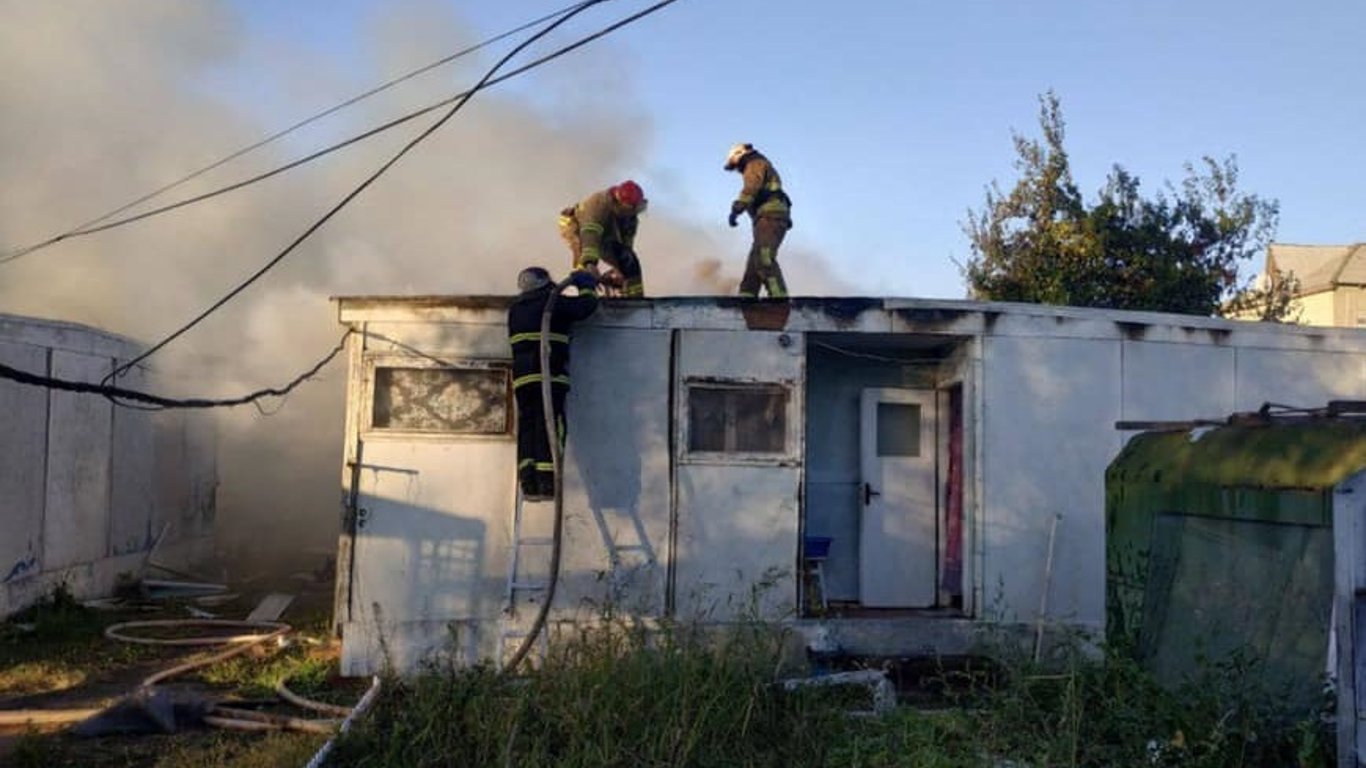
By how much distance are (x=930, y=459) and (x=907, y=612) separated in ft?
5.11

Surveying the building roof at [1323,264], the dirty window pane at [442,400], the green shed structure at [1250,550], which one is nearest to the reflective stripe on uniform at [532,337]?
the dirty window pane at [442,400]

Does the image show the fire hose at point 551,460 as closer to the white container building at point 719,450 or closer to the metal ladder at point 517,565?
the metal ladder at point 517,565

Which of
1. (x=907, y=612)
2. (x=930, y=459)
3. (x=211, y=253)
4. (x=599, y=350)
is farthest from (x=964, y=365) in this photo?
(x=211, y=253)

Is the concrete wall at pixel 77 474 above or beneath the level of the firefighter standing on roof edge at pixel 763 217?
beneath

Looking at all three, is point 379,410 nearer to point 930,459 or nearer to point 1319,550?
point 930,459

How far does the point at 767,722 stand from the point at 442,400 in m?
4.30

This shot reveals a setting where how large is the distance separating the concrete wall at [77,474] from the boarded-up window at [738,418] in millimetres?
6891

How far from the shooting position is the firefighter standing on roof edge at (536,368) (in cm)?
904

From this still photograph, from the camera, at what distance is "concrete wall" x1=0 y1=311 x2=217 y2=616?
1166cm

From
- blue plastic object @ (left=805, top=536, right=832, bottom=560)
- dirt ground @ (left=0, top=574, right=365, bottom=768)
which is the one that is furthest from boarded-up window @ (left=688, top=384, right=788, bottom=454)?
dirt ground @ (left=0, top=574, right=365, bottom=768)

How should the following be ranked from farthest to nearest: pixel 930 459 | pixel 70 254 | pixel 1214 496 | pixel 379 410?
pixel 70 254 < pixel 930 459 < pixel 379 410 < pixel 1214 496

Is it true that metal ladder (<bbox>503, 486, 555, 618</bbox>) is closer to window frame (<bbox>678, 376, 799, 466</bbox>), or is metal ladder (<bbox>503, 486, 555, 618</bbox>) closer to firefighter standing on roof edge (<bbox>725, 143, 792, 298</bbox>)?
window frame (<bbox>678, 376, 799, 466</bbox>)

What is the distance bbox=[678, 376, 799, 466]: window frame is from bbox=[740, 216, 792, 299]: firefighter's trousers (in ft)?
4.84

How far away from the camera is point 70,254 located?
20828 millimetres
